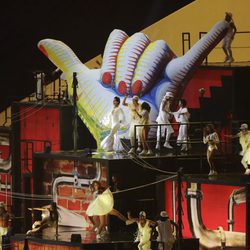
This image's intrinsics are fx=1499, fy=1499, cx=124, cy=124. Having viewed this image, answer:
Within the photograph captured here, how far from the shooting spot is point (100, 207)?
26438mm

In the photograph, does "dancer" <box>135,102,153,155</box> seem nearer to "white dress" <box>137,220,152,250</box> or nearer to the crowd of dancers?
the crowd of dancers

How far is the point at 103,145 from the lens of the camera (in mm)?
28609

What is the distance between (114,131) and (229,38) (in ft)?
9.25

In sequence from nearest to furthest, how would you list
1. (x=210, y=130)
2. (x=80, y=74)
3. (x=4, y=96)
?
1. (x=210, y=130)
2. (x=80, y=74)
3. (x=4, y=96)

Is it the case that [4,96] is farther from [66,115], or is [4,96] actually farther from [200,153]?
[200,153]

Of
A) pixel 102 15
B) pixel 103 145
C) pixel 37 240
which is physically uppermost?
pixel 102 15

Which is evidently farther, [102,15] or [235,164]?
[102,15]

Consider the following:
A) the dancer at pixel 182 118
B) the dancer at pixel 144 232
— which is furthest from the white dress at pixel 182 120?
the dancer at pixel 144 232

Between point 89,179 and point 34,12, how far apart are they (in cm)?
514

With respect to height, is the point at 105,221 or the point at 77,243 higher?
the point at 105,221

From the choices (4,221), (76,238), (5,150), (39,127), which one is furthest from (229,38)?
(5,150)

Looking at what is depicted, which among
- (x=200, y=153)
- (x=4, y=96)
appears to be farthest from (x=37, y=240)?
(x=4, y=96)

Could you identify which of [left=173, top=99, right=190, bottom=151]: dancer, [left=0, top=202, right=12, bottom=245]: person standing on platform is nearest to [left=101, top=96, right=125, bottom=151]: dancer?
[left=173, top=99, right=190, bottom=151]: dancer

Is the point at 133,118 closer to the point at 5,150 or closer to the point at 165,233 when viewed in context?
the point at 165,233
